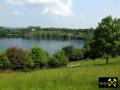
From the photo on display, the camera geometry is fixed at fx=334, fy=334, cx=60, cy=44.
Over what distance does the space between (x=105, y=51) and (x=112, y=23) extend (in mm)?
4869

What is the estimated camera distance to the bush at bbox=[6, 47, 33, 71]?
3159 inches

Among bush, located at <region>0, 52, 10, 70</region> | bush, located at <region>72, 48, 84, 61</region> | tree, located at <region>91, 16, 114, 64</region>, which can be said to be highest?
tree, located at <region>91, 16, 114, 64</region>

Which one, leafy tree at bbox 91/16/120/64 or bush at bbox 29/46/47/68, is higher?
leafy tree at bbox 91/16/120/64

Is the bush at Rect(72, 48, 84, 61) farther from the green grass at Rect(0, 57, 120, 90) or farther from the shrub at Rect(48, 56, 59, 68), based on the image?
the green grass at Rect(0, 57, 120, 90)

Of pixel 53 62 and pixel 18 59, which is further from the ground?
pixel 18 59

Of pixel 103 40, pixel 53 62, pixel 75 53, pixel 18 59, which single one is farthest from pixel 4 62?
pixel 75 53

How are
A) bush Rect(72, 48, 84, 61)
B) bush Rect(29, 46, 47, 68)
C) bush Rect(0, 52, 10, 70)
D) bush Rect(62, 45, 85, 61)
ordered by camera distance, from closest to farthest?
bush Rect(0, 52, 10, 70) → bush Rect(29, 46, 47, 68) → bush Rect(72, 48, 84, 61) → bush Rect(62, 45, 85, 61)

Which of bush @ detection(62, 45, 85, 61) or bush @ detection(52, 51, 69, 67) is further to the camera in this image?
bush @ detection(62, 45, 85, 61)

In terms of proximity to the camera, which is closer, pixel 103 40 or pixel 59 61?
pixel 103 40

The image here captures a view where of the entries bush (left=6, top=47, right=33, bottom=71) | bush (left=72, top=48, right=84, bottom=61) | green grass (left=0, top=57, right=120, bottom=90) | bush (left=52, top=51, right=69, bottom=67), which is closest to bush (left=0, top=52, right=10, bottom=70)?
bush (left=6, top=47, right=33, bottom=71)

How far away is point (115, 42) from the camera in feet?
170

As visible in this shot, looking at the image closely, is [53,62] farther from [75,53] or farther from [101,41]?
[101,41]

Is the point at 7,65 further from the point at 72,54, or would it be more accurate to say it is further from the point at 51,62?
the point at 72,54

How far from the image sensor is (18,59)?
80.2 metres
